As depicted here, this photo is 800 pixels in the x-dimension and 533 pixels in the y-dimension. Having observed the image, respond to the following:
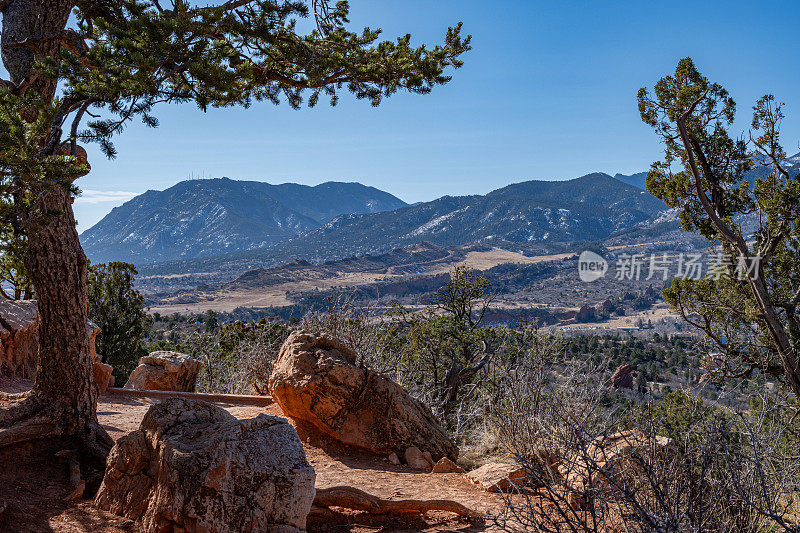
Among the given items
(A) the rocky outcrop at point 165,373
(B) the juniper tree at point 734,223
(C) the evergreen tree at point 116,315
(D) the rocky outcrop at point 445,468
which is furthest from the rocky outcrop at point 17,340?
(B) the juniper tree at point 734,223

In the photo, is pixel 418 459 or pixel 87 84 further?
pixel 418 459

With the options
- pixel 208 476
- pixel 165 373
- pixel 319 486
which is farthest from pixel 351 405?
pixel 165 373

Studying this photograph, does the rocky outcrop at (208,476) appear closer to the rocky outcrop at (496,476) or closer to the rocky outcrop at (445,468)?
the rocky outcrop at (496,476)

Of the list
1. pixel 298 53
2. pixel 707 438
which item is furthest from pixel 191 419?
pixel 298 53

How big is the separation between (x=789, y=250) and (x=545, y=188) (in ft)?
547

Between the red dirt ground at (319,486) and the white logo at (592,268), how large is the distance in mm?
90478

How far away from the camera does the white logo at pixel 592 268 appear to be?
92.6 meters

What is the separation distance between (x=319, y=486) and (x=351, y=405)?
160 cm

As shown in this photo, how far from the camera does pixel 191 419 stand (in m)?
4.11

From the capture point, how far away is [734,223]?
10812mm

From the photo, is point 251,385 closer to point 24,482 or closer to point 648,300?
point 24,482

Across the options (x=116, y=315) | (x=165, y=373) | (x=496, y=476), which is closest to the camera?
(x=496, y=476)

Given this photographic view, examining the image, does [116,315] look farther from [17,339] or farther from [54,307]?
[54,307]

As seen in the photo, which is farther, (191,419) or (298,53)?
(298,53)
